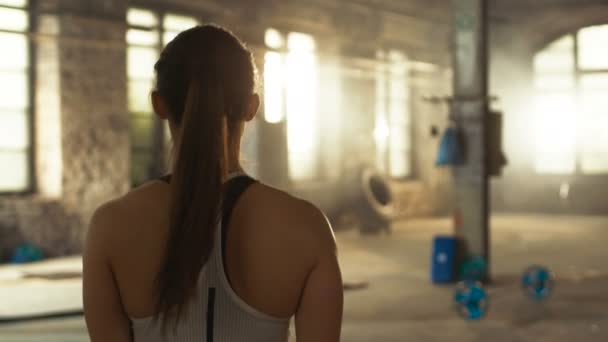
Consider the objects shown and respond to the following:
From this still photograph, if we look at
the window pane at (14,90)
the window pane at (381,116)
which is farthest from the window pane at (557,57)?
the window pane at (14,90)

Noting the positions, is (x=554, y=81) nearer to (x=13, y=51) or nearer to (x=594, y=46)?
(x=594, y=46)

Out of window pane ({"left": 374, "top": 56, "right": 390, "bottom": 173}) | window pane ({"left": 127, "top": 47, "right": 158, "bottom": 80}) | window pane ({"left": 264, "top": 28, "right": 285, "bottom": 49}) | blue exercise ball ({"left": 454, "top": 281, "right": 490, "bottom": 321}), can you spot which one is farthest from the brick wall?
window pane ({"left": 374, "top": 56, "right": 390, "bottom": 173})

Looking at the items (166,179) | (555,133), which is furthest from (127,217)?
(555,133)

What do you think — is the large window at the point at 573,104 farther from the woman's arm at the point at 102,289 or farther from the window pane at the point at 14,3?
the woman's arm at the point at 102,289

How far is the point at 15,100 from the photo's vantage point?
9109 millimetres

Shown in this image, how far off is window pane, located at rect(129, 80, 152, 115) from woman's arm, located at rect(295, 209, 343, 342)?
8.73 metres

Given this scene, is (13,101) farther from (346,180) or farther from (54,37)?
(346,180)

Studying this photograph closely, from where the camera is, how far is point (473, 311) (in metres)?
6.18

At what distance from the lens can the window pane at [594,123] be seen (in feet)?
52.1

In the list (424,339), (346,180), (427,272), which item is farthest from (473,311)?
(346,180)

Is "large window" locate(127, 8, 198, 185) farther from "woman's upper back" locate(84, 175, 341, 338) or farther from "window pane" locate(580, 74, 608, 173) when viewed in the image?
"window pane" locate(580, 74, 608, 173)

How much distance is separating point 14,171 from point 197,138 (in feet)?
27.2

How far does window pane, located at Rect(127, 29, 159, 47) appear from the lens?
388 inches

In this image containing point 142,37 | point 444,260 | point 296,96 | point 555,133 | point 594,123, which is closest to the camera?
point 444,260
